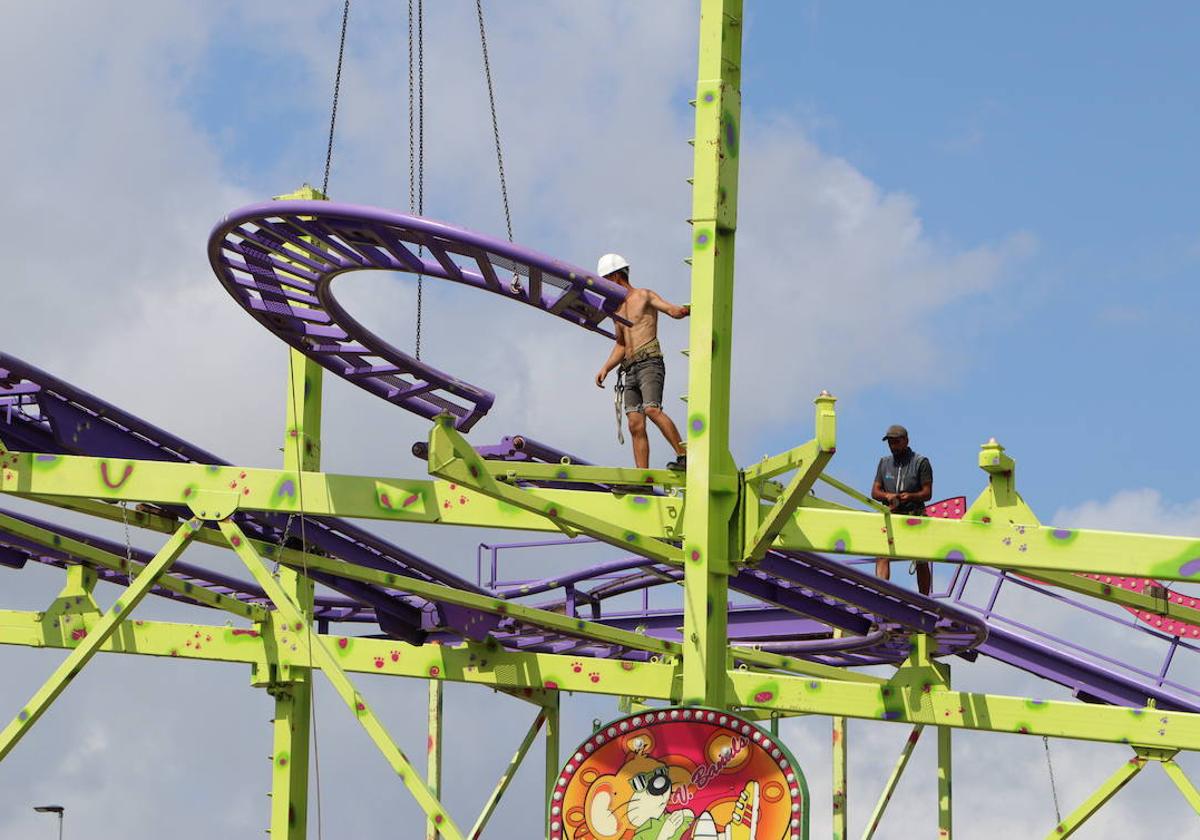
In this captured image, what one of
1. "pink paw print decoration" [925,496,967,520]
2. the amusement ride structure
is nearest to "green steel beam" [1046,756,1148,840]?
the amusement ride structure

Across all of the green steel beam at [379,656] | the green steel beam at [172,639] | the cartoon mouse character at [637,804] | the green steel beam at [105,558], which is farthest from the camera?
the green steel beam at [172,639]

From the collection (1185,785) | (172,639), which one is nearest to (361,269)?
(172,639)

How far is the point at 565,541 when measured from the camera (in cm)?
2175

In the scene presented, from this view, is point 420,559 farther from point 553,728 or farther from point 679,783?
point 679,783

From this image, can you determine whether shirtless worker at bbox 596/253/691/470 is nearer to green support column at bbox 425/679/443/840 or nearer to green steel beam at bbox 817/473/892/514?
green steel beam at bbox 817/473/892/514

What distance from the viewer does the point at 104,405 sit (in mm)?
18188

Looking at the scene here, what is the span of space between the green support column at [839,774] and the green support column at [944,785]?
203 centimetres

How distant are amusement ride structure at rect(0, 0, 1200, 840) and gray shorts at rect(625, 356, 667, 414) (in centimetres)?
53

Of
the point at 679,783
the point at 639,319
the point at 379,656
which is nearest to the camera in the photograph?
the point at 679,783

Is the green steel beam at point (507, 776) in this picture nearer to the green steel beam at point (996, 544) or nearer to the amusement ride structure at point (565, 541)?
the amusement ride structure at point (565, 541)

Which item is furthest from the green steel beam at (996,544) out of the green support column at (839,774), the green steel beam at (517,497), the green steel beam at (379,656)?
the green support column at (839,774)

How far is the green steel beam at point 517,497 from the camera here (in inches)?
547

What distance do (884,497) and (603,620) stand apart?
276 inches

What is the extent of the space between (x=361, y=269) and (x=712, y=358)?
2.99m
